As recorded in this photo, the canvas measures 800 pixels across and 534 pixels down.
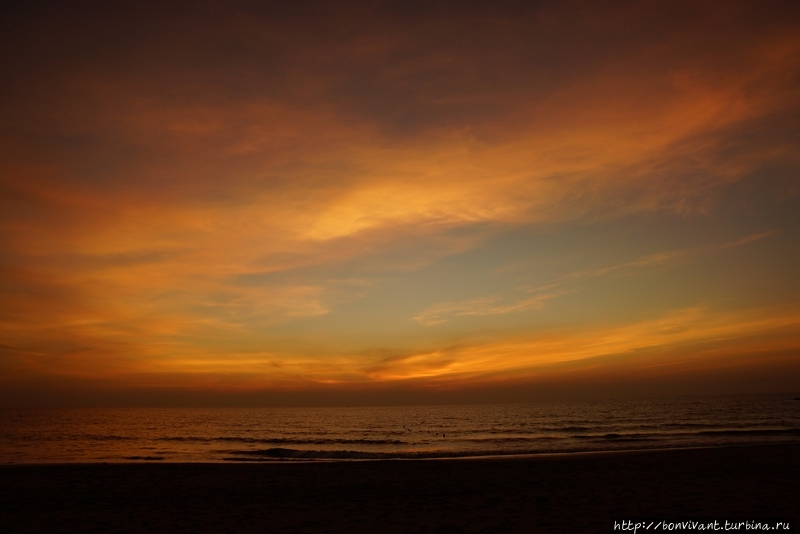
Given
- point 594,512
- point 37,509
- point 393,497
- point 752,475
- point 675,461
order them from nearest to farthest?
point 594,512 → point 37,509 → point 393,497 → point 752,475 → point 675,461

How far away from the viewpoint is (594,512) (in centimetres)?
1256

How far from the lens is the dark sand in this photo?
11.9 meters

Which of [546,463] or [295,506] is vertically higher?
[295,506]

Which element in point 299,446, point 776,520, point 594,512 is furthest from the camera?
point 299,446

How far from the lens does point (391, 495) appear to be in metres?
15.6

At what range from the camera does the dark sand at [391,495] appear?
11945 mm

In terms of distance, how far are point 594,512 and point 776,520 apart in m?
4.26

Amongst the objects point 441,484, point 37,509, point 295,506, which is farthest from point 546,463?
point 37,509

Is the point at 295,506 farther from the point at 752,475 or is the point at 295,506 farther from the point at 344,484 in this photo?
the point at 752,475

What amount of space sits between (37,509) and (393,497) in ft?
36.0

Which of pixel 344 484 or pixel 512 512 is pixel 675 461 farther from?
pixel 344 484

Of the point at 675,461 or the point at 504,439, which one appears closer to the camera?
the point at 675,461

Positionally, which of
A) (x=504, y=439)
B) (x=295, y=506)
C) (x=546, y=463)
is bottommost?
(x=504, y=439)

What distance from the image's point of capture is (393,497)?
15.3 meters
